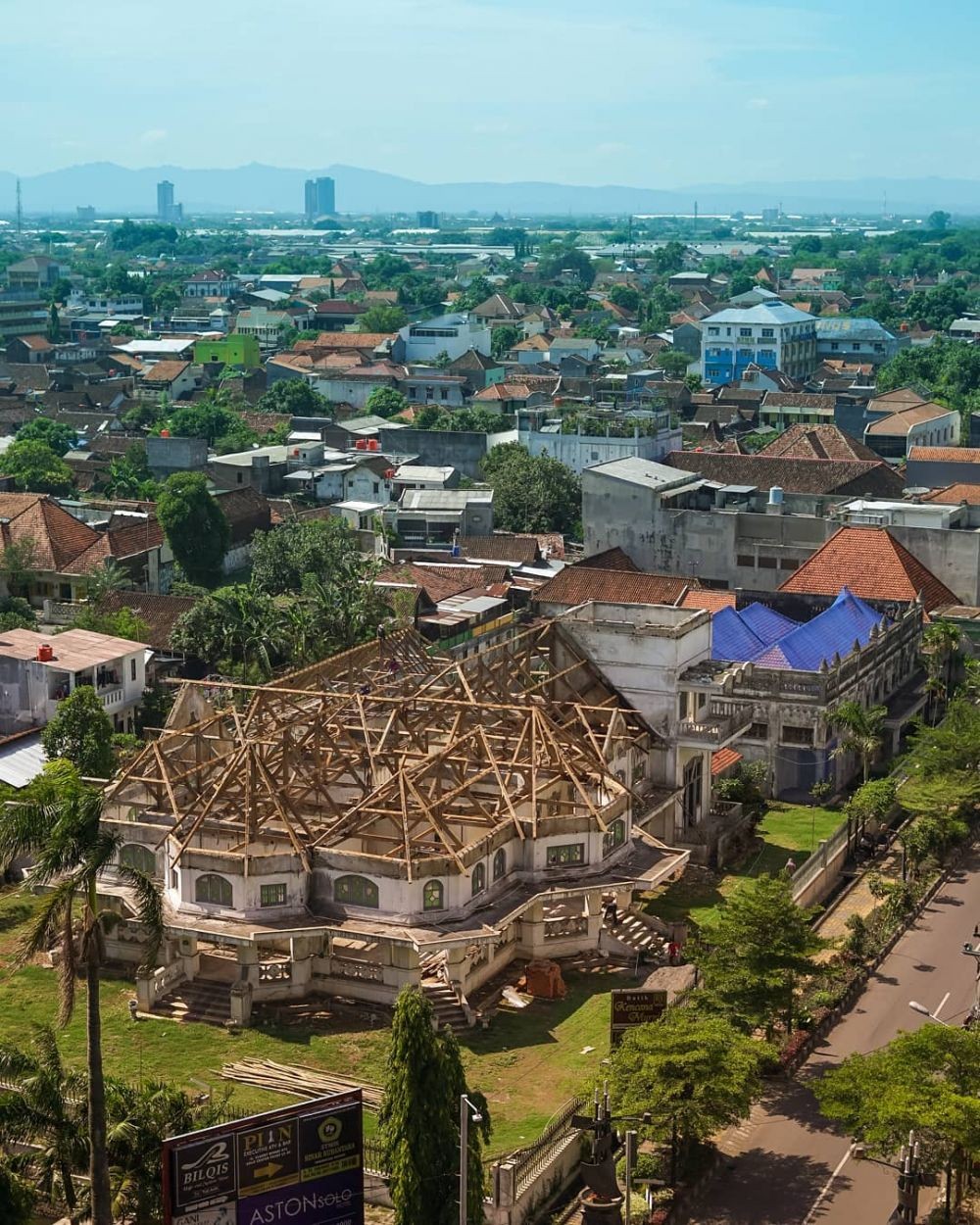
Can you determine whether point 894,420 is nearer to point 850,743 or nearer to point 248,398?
point 248,398

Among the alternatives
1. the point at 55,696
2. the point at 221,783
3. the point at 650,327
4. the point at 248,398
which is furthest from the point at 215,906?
the point at 650,327

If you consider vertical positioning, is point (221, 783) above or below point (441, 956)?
above

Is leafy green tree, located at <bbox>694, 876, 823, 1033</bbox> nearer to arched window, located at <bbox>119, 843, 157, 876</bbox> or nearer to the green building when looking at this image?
arched window, located at <bbox>119, 843, 157, 876</bbox>

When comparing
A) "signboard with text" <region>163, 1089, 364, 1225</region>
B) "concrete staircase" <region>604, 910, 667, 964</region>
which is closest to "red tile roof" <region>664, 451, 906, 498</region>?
"concrete staircase" <region>604, 910, 667, 964</region>

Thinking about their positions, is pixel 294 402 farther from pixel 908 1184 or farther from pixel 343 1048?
pixel 908 1184

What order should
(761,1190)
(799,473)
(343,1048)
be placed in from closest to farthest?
(761,1190) → (343,1048) → (799,473)

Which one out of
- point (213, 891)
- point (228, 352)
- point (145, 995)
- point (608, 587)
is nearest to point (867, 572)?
point (608, 587)
